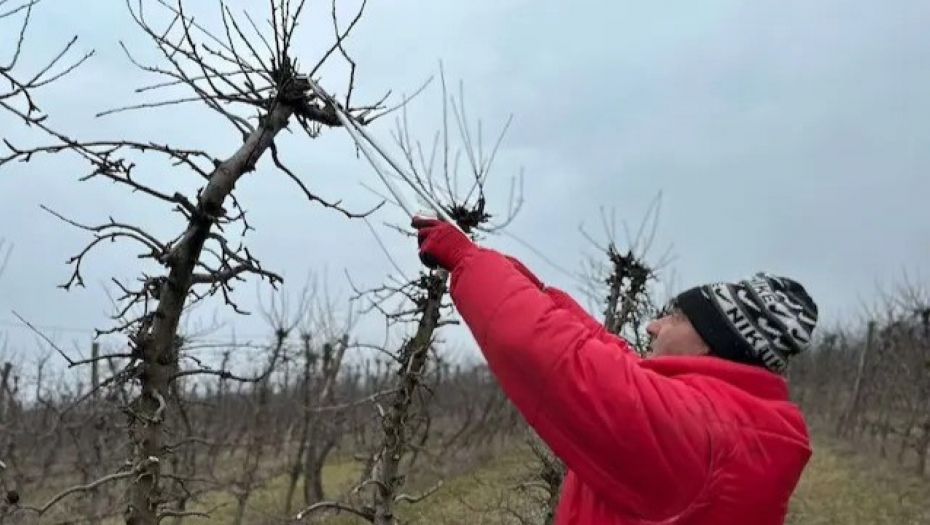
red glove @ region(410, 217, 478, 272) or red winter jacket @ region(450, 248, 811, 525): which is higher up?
red glove @ region(410, 217, 478, 272)

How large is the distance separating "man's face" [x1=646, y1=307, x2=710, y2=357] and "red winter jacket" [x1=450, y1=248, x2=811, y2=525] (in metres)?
0.14

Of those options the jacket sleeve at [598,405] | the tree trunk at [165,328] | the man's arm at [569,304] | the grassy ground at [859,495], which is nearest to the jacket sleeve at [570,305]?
the man's arm at [569,304]

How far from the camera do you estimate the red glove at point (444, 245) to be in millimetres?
1954

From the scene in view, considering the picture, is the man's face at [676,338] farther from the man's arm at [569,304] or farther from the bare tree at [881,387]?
the bare tree at [881,387]

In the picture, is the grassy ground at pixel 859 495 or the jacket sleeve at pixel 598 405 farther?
the grassy ground at pixel 859 495

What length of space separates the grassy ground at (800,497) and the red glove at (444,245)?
1146cm

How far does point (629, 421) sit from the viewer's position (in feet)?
5.58

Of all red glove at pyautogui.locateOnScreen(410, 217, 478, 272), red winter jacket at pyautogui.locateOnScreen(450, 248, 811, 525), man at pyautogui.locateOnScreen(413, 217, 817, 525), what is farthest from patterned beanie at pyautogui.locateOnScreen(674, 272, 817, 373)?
red glove at pyautogui.locateOnScreen(410, 217, 478, 272)

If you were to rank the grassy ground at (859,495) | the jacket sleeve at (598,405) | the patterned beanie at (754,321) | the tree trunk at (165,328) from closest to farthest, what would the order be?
the jacket sleeve at (598,405)
the patterned beanie at (754,321)
the tree trunk at (165,328)
the grassy ground at (859,495)

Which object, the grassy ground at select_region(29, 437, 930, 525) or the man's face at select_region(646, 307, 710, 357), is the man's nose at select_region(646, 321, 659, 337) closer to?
the man's face at select_region(646, 307, 710, 357)

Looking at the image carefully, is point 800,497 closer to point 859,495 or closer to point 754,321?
point 859,495

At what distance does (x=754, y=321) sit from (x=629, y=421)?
0.43 metres

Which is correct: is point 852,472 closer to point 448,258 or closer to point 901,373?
point 901,373

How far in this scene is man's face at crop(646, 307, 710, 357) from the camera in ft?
6.59
